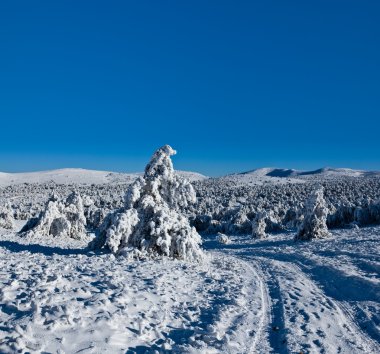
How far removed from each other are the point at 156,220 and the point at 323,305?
10042 mm

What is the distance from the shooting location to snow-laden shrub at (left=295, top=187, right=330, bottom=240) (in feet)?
113

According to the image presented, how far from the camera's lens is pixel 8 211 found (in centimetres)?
4397

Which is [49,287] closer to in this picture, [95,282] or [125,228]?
[95,282]

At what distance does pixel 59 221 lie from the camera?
112 ft

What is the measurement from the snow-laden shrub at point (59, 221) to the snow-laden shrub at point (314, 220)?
857 inches

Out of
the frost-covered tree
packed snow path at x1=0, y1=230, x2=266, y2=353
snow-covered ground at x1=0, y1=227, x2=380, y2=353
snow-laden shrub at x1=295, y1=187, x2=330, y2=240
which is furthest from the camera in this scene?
snow-laden shrub at x1=295, y1=187, x2=330, y2=240

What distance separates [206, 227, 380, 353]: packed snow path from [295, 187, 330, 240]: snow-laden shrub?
1436cm

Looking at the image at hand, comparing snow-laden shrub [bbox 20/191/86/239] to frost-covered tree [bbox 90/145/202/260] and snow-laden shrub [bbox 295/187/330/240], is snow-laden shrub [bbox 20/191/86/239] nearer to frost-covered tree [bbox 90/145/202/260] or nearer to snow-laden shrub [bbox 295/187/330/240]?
frost-covered tree [bbox 90/145/202/260]

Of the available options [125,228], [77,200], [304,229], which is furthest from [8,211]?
[304,229]

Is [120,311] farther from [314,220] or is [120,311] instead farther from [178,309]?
[314,220]

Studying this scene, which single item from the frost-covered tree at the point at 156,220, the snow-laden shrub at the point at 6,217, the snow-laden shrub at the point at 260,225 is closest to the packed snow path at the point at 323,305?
the frost-covered tree at the point at 156,220

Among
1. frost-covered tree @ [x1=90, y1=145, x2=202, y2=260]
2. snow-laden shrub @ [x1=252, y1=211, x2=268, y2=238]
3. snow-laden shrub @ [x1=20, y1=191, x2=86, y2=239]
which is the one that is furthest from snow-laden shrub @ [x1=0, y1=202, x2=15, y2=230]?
snow-laden shrub @ [x1=252, y1=211, x2=268, y2=238]

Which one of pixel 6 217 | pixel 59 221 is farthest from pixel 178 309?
pixel 6 217

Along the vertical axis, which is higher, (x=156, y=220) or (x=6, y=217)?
(x=6, y=217)
